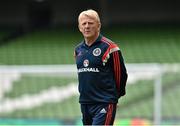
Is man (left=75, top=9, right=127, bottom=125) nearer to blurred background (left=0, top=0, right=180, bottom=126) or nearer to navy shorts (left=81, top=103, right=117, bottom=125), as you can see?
navy shorts (left=81, top=103, right=117, bottom=125)

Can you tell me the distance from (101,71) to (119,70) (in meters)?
0.14

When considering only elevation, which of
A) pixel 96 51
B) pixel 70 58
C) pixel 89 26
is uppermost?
pixel 89 26

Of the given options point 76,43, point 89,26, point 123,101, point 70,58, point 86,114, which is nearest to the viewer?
point 89,26

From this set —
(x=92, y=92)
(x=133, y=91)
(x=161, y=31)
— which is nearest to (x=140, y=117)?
(x=133, y=91)

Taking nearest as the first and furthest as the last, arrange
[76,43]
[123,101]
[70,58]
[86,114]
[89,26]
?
[89,26]
[86,114]
[123,101]
[70,58]
[76,43]

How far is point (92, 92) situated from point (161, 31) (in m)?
11.8

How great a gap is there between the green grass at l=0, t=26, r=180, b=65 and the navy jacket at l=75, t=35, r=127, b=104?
28.6 feet

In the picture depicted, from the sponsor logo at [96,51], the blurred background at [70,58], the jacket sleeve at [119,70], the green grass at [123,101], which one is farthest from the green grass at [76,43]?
the sponsor logo at [96,51]

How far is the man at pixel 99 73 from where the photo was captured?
13.0 ft

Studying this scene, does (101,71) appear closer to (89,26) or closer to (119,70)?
(119,70)

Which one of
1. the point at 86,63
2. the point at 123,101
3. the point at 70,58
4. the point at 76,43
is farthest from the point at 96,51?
the point at 76,43

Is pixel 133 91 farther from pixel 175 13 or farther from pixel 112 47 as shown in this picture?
pixel 175 13

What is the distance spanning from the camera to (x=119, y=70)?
3.99 meters

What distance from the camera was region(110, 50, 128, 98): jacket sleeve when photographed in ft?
13.0
